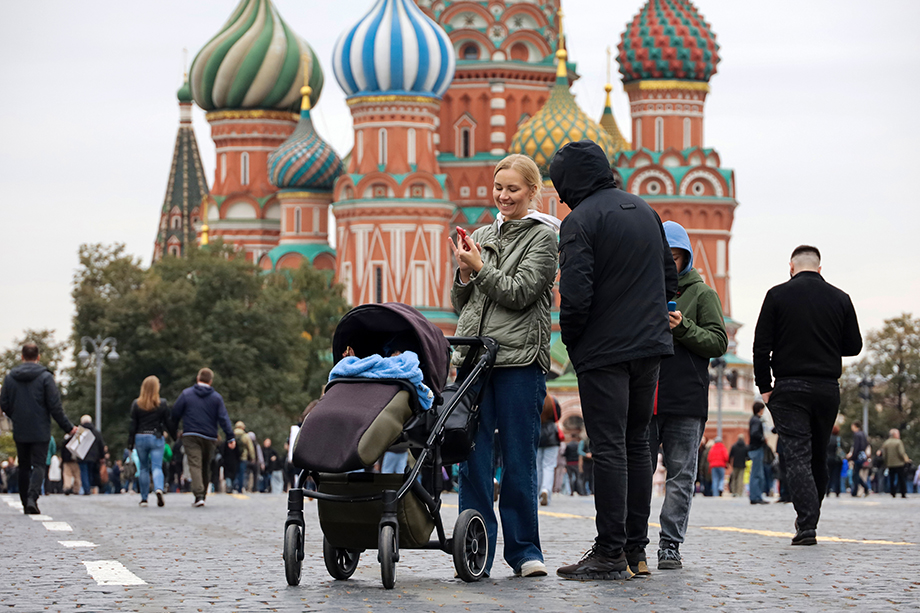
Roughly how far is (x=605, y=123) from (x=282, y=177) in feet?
49.9

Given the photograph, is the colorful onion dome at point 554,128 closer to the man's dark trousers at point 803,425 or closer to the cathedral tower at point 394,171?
the cathedral tower at point 394,171

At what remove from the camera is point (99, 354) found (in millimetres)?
52031

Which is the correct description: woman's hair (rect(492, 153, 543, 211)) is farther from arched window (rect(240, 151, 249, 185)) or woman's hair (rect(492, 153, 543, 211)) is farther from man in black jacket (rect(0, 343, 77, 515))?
arched window (rect(240, 151, 249, 185))

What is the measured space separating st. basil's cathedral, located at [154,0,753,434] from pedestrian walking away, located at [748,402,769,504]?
38.8 metres

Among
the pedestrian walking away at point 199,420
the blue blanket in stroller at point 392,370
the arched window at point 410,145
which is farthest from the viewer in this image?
the arched window at point 410,145

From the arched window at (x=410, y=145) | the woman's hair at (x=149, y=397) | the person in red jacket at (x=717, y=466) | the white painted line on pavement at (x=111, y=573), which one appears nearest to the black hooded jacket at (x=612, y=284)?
the white painted line on pavement at (x=111, y=573)

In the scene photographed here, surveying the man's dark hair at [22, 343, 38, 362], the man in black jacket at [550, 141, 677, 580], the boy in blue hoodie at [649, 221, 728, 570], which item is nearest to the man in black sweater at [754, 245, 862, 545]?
the boy in blue hoodie at [649, 221, 728, 570]

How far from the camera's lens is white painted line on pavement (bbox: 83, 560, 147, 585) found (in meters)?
8.89

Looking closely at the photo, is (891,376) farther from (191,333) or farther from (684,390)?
(684,390)

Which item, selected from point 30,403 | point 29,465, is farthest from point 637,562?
point 29,465

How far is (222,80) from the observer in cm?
7669

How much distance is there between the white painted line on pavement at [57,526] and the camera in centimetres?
1367

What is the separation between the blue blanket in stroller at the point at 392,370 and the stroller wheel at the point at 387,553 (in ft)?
2.11

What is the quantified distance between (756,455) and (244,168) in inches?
2153
